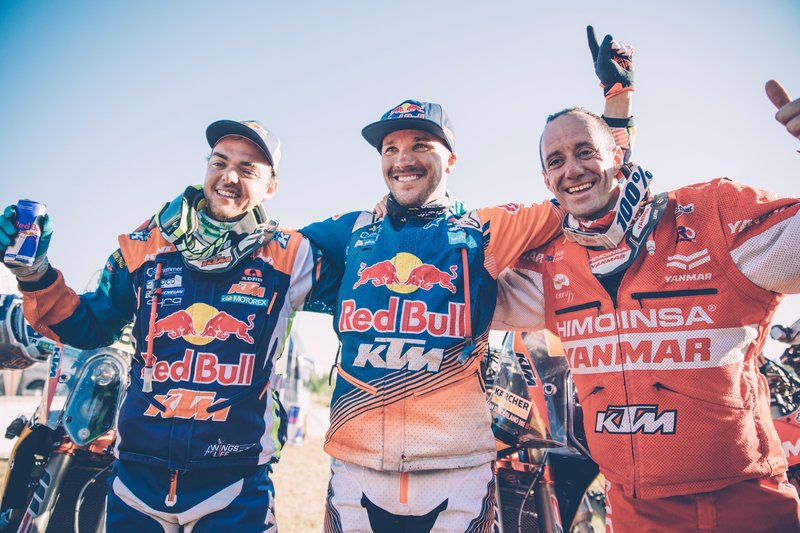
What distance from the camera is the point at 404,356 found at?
88.5 inches

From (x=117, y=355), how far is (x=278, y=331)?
1.98 metres

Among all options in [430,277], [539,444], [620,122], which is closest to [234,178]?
[430,277]

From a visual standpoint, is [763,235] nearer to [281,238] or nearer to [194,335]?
[281,238]

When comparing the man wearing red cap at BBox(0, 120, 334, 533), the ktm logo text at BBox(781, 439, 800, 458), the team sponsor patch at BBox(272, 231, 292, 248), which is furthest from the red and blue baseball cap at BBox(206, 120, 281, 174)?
the ktm logo text at BBox(781, 439, 800, 458)

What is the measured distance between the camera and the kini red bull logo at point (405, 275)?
93.9 inches

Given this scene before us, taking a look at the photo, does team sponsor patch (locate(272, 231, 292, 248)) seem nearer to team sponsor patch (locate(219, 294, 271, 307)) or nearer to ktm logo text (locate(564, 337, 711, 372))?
team sponsor patch (locate(219, 294, 271, 307))

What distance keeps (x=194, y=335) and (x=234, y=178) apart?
3.16ft

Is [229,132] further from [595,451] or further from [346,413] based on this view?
[595,451]

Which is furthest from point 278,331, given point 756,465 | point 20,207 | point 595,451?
point 756,465

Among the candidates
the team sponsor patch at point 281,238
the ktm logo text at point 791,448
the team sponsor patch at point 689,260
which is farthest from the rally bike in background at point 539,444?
the team sponsor patch at point 281,238

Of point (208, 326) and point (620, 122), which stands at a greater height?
point (620, 122)

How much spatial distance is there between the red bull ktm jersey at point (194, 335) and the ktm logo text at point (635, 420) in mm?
1707

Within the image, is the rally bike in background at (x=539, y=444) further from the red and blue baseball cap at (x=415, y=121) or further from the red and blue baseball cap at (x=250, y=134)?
the red and blue baseball cap at (x=250, y=134)

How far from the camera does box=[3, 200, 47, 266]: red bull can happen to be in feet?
8.05
